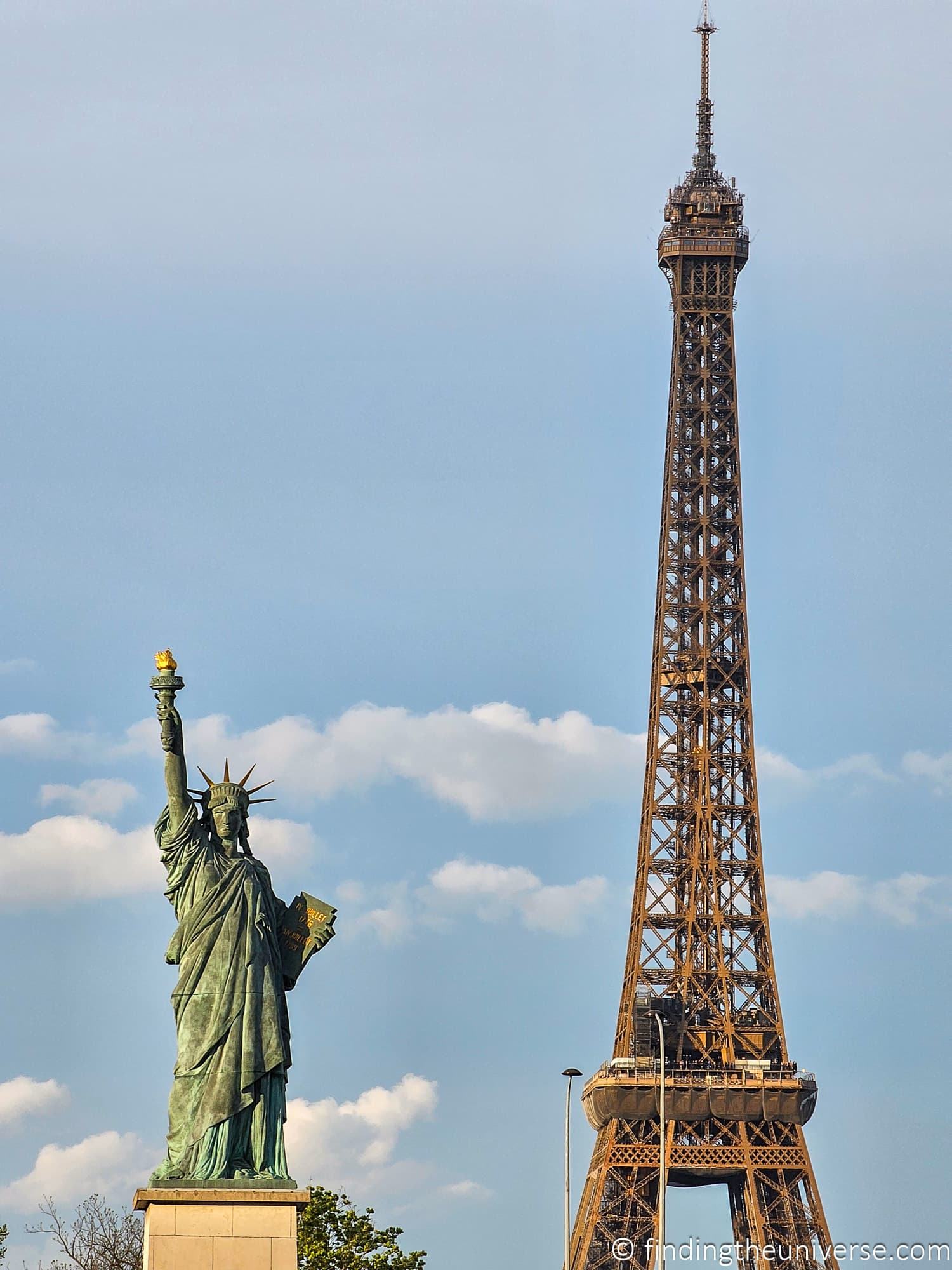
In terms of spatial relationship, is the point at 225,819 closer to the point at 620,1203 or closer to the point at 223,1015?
the point at 223,1015

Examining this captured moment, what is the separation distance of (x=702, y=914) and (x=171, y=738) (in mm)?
67359

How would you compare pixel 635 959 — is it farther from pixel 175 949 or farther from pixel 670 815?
pixel 175 949

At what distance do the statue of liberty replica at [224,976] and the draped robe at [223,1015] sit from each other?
0.01 m

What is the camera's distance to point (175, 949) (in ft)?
132

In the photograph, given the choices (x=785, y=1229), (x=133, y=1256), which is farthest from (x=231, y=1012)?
(x=785, y=1229)

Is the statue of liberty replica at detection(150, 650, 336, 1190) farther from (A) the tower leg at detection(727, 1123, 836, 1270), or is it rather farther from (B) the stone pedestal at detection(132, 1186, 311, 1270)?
(A) the tower leg at detection(727, 1123, 836, 1270)

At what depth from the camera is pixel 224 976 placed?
3988 centimetres

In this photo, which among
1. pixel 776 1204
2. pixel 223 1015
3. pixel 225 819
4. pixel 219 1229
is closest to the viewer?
pixel 219 1229

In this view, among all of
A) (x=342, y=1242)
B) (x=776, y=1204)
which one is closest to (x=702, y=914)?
(x=776, y=1204)

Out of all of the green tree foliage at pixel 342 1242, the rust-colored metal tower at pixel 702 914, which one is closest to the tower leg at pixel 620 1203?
A: the rust-colored metal tower at pixel 702 914

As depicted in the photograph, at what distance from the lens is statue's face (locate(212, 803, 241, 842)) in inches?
1603

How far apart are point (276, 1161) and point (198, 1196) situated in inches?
52.6

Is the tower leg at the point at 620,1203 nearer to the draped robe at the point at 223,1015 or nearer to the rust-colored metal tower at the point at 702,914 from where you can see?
the rust-colored metal tower at the point at 702,914

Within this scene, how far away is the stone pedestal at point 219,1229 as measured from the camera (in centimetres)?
3812
